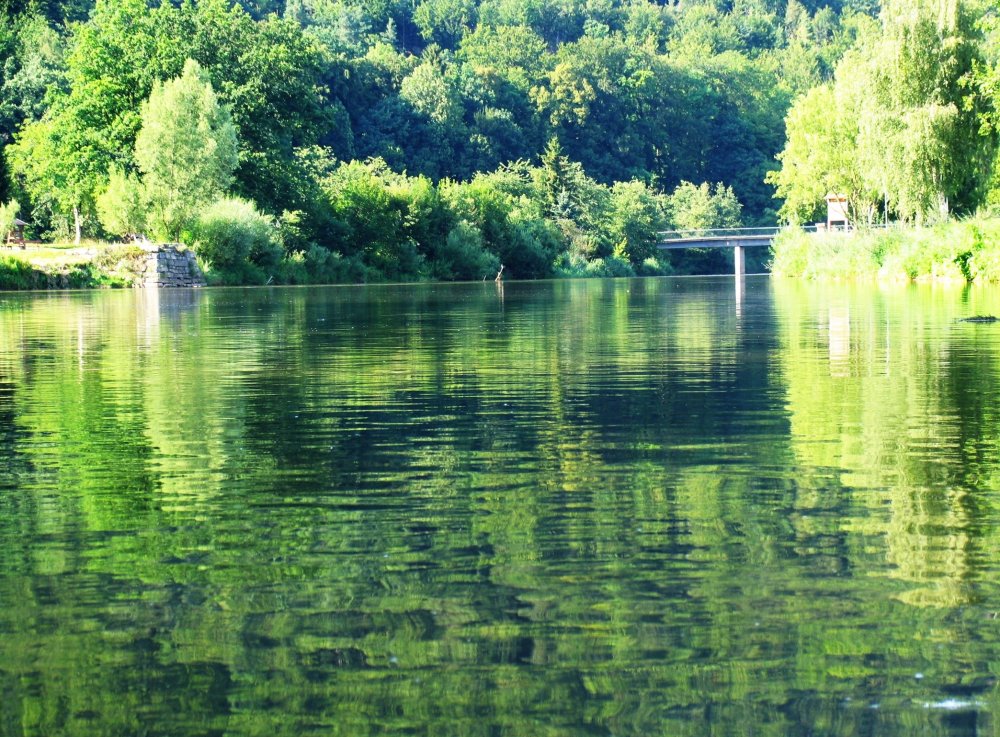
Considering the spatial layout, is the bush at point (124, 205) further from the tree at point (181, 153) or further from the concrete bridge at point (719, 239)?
the concrete bridge at point (719, 239)

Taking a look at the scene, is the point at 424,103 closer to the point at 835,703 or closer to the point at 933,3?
the point at 933,3

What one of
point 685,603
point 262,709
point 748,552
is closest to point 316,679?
point 262,709

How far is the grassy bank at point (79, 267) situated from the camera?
2312 inches

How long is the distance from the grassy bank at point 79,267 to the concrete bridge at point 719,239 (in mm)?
48860

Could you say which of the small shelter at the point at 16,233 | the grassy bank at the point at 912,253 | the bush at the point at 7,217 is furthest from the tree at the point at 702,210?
the bush at the point at 7,217

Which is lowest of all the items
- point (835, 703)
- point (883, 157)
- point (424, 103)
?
point (835, 703)

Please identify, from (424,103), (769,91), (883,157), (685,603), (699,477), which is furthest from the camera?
(769,91)

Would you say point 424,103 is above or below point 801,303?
above

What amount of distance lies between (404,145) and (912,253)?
98.8 metres

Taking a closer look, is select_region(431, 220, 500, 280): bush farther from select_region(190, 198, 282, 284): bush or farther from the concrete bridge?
select_region(190, 198, 282, 284): bush

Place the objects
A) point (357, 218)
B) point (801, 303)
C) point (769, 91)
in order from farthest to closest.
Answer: point (769, 91) → point (357, 218) → point (801, 303)

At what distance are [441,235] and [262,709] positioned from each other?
88632 millimetres

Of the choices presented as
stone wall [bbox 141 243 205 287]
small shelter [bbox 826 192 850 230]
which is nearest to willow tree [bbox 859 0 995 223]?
small shelter [bbox 826 192 850 230]

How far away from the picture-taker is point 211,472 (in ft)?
27.5
